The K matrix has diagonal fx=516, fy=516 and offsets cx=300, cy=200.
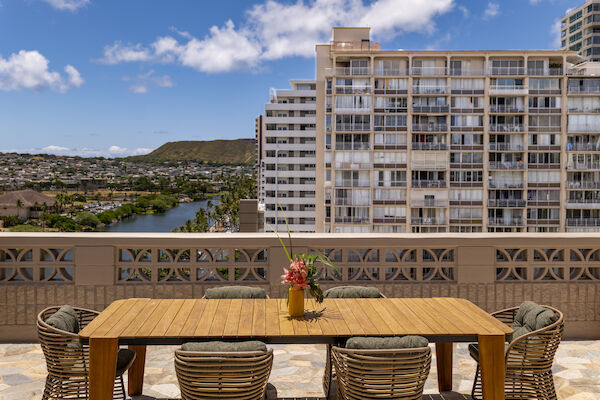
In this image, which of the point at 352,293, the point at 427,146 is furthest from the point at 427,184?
the point at 352,293

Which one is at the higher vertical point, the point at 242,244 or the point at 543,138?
the point at 543,138

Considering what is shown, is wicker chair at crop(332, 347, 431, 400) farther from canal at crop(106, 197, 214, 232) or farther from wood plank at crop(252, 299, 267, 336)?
canal at crop(106, 197, 214, 232)

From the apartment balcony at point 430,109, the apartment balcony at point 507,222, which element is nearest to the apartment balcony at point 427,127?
the apartment balcony at point 430,109

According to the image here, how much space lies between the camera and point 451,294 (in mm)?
6129

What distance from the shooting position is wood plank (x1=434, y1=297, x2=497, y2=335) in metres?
3.67

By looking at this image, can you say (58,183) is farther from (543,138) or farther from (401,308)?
(401,308)

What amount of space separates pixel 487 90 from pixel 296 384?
69.1 meters

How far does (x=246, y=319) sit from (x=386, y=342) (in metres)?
1.10

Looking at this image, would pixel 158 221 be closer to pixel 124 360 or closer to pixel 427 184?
pixel 427 184

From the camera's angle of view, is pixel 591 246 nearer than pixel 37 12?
Yes

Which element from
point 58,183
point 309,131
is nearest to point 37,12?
point 58,183

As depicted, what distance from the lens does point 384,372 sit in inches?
130

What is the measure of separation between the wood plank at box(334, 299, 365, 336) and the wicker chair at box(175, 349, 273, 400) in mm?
667

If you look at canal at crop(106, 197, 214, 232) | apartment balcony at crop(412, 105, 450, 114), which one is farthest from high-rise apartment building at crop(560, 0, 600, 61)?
canal at crop(106, 197, 214, 232)
